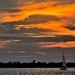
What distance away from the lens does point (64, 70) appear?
200 meters

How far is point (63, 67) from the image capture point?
19250cm

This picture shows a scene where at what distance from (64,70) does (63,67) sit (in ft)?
25.3
